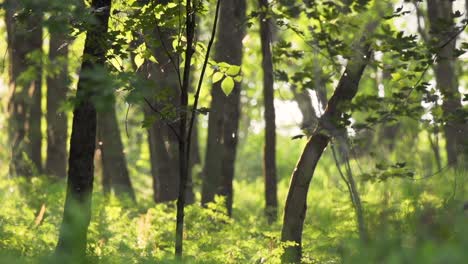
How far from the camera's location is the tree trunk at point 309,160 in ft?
26.7

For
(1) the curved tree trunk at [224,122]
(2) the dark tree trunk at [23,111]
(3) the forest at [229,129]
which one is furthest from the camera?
(2) the dark tree trunk at [23,111]

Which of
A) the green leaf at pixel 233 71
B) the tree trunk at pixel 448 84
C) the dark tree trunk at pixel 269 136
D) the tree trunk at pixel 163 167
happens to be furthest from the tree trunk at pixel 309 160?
the tree trunk at pixel 163 167

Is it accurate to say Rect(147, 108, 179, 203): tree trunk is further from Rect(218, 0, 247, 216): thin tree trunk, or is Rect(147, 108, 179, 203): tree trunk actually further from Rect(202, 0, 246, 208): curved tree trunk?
Rect(218, 0, 247, 216): thin tree trunk

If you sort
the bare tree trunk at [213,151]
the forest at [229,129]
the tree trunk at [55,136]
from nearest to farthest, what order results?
the forest at [229,129]
the bare tree trunk at [213,151]
the tree trunk at [55,136]

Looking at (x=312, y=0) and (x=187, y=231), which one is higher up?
(x=312, y=0)

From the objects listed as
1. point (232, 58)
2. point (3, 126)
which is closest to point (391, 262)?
point (232, 58)

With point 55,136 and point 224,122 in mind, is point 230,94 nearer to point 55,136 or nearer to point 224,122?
point 224,122

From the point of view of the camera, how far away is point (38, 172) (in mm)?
16125

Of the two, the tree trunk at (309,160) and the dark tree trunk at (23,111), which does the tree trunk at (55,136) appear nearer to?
the dark tree trunk at (23,111)

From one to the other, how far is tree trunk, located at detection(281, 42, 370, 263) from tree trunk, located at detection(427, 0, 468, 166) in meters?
0.94

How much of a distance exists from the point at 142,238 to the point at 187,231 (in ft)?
2.10

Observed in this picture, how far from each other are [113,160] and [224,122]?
4811 mm

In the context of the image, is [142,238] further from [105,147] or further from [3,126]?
[3,126]

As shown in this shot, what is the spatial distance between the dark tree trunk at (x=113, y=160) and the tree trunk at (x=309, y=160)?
764cm
